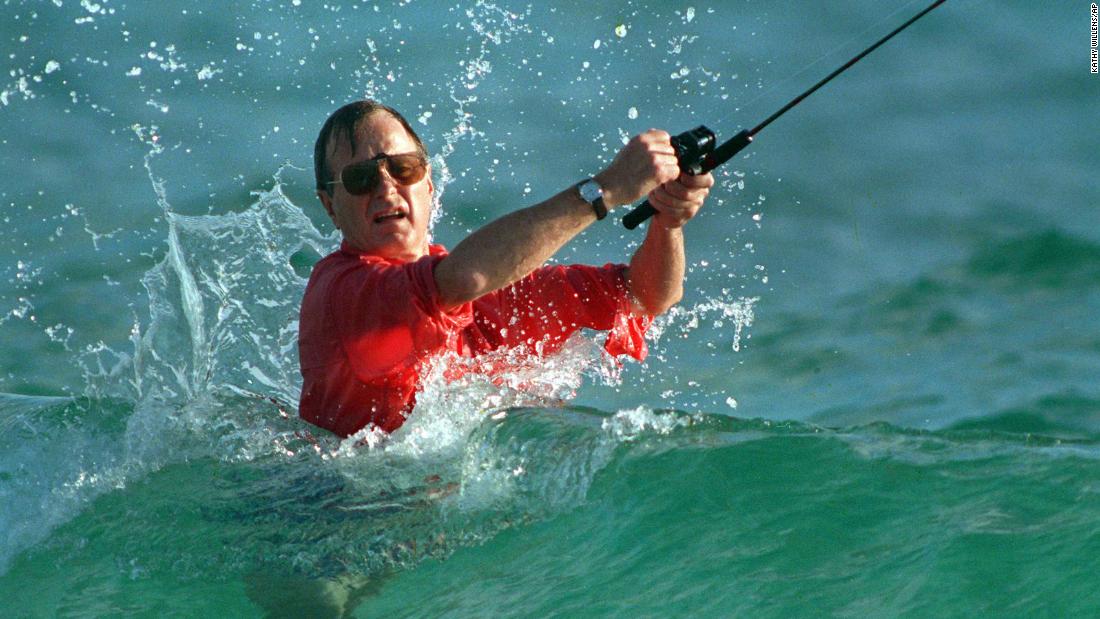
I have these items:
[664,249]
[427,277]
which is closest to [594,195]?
[427,277]

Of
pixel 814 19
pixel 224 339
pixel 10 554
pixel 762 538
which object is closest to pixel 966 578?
pixel 762 538

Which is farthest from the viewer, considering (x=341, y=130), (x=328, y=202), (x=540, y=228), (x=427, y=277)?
(x=328, y=202)

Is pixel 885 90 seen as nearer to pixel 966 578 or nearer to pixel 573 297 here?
pixel 573 297

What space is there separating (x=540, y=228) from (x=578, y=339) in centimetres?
133

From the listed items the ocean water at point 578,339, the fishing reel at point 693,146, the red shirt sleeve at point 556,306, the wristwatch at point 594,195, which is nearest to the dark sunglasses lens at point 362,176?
the red shirt sleeve at point 556,306

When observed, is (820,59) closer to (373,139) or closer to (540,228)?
(373,139)

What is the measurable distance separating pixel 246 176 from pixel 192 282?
1.70m

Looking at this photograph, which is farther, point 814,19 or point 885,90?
point 814,19

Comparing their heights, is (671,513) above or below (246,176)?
below

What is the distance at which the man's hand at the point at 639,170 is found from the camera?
3820 millimetres

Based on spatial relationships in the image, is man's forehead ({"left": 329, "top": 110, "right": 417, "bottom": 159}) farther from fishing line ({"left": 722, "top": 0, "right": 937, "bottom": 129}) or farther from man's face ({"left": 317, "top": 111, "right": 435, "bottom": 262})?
fishing line ({"left": 722, "top": 0, "right": 937, "bottom": 129})

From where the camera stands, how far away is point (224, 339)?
6.12m

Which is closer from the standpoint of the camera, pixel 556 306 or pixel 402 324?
pixel 402 324

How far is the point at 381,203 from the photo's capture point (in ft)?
15.0
